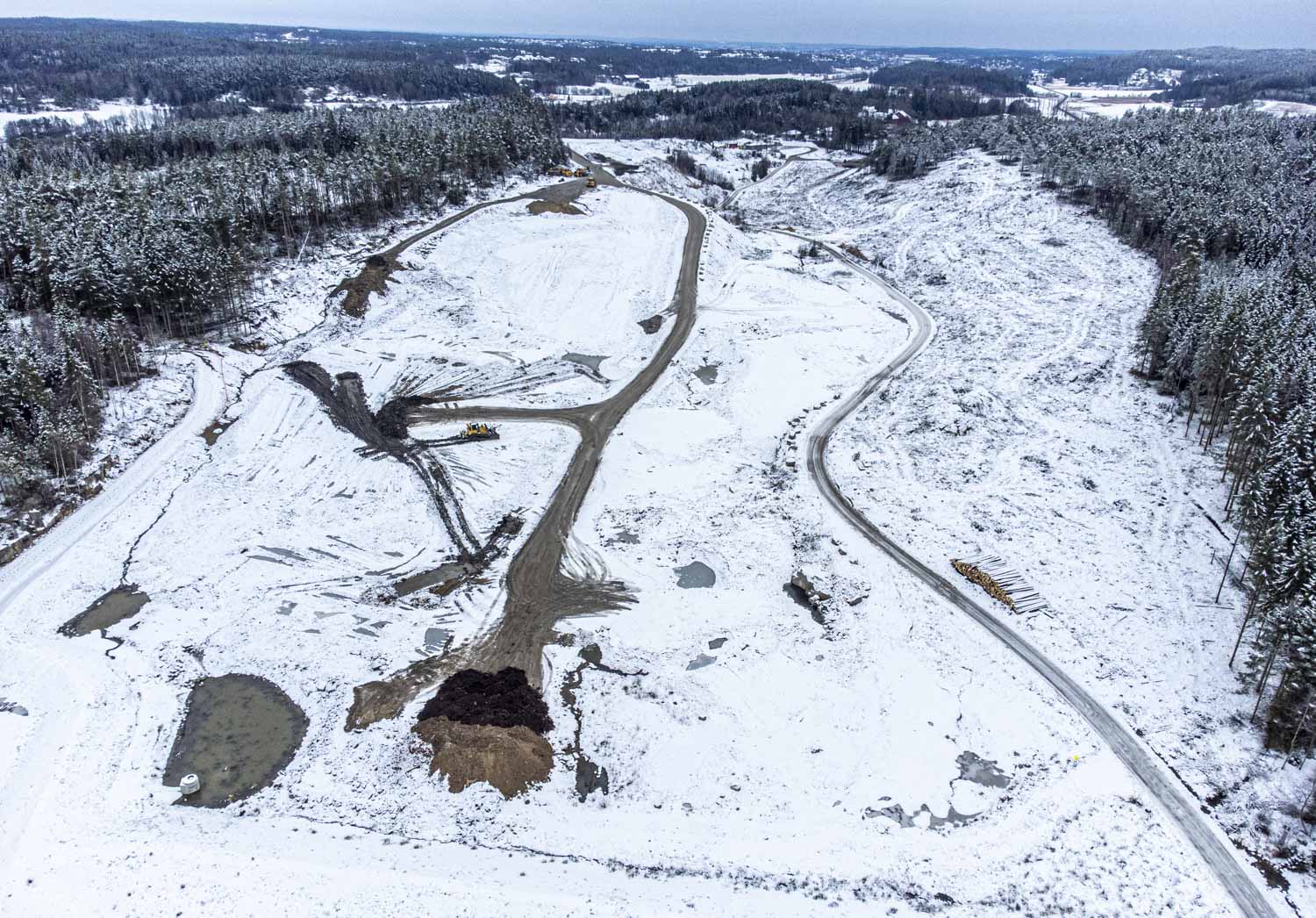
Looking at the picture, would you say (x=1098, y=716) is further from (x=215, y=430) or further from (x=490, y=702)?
(x=215, y=430)

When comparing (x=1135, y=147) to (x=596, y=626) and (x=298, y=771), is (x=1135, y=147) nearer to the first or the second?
(x=596, y=626)

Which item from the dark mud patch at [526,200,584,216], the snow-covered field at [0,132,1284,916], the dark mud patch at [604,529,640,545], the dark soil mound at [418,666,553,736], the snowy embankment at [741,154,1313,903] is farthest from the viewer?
the dark mud patch at [526,200,584,216]

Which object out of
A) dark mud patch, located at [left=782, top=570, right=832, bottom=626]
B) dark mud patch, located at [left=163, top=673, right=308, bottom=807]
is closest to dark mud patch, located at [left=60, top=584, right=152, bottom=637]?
dark mud patch, located at [left=163, top=673, right=308, bottom=807]

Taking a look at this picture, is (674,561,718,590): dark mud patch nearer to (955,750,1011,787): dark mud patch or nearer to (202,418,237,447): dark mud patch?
(955,750,1011,787): dark mud patch

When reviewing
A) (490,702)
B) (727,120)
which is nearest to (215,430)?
(490,702)

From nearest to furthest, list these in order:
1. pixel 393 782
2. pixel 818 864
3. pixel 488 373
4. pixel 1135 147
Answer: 1. pixel 818 864
2. pixel 393 782
3. pixel 488 373
4. pixel 1135 147

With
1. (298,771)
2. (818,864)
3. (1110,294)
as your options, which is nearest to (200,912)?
(298,771)

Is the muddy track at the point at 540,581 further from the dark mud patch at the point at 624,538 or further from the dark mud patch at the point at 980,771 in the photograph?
the dark mud patch at the point at 980,771
